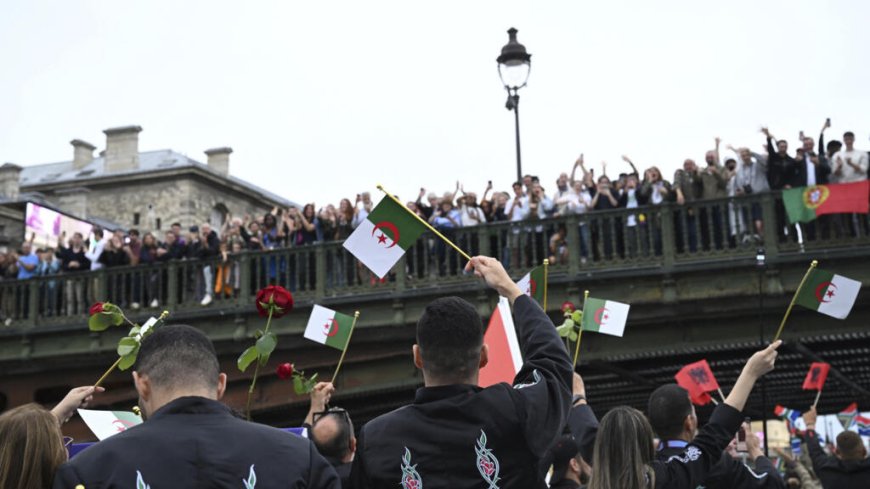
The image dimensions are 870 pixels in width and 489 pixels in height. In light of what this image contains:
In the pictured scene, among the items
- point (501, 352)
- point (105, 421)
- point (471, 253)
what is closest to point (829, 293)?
point (501, 352)

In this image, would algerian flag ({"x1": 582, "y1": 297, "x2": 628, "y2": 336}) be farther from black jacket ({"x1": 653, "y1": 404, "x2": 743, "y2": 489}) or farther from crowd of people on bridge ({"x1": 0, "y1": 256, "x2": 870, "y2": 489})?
crowd of people on bridge ({"x1": 0, "y1": 256, "x2": 870, "y2": 489})

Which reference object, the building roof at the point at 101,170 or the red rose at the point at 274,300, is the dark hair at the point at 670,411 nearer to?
the red rose at the point at 274,300

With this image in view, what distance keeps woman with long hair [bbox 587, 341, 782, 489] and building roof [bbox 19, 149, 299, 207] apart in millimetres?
51487

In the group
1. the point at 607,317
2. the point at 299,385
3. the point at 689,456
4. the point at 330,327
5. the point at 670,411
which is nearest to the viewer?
the point at 689,456

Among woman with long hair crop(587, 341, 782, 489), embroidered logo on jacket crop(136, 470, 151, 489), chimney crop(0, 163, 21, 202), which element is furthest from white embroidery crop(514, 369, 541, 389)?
chimney crop(0, 163, 21, 202)

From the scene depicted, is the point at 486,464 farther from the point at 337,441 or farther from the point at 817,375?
the point at 817,375

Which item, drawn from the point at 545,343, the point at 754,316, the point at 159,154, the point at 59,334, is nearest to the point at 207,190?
the point at 159,154

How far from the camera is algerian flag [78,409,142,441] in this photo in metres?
6.86

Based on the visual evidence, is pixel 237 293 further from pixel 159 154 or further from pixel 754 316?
pixel 159 154

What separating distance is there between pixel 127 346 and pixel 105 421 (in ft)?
1.66

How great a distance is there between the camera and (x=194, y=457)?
374 cm

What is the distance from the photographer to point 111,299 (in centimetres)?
2305

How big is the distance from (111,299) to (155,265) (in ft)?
4.14

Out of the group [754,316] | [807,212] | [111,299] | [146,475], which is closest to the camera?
[146,475]
